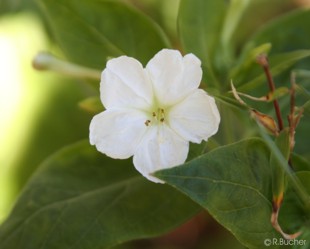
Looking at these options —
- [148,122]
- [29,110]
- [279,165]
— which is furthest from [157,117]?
[29,110]

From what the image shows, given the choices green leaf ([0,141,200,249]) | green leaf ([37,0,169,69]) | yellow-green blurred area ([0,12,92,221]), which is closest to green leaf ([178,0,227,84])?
green leaf ([37,0,169,69])

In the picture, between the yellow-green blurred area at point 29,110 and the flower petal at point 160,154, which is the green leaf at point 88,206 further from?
the yellow-green blurred area at point 29,110

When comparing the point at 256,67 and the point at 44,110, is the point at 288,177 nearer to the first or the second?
the point at 256,67

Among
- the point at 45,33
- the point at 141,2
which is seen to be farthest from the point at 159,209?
the point at 141,2

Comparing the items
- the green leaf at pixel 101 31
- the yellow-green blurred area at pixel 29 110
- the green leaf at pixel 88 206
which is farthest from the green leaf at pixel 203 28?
the yellow-green blurred area at pixel 29 110

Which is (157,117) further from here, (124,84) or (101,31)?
(101,31)

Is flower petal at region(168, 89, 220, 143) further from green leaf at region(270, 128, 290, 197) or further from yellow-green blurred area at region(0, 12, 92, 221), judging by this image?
yellow-green blurred area at region(0, 12, 92, 221)
